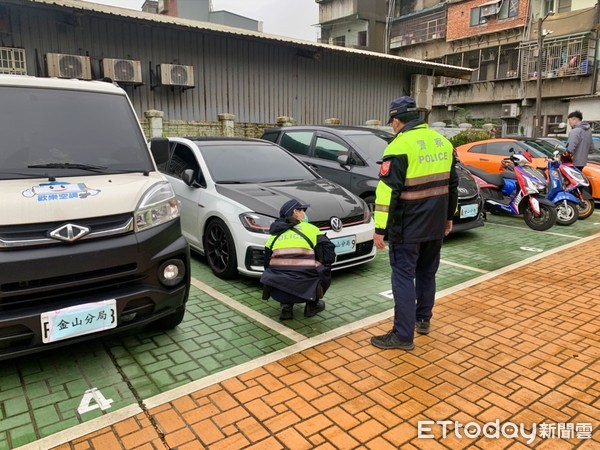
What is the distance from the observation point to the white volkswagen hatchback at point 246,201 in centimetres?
467

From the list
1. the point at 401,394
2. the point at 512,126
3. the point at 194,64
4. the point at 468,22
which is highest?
the point at 468,22

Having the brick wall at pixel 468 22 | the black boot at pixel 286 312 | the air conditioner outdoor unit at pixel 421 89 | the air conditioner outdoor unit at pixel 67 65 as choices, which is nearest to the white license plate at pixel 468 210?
the black boot at pixel 286 312

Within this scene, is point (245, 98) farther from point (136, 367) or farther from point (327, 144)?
point (136, 367)

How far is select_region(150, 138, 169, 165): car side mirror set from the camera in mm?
3995

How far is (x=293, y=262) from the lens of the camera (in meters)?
3.79

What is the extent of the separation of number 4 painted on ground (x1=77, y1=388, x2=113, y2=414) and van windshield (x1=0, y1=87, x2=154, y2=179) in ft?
4.93

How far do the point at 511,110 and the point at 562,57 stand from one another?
403 centimetres

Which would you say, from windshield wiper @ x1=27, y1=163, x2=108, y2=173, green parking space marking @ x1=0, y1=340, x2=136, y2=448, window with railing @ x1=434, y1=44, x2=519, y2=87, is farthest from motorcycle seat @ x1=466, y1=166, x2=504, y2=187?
window with railing @ x1=434, y1=44, x2=519, y2=87

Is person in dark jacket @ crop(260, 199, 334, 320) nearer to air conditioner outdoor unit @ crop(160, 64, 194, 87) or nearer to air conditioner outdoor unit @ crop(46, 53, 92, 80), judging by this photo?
air conditioner outdoor unit @ crop(46, 53, 92, 80)

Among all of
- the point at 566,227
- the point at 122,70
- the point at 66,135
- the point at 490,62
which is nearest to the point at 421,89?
the point at 566,227

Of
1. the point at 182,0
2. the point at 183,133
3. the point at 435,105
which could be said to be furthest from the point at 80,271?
the point at 435,105

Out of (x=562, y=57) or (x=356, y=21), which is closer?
(x=562, y=57)

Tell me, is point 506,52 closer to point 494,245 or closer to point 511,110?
point 511,110

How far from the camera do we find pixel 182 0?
84.5 ft
